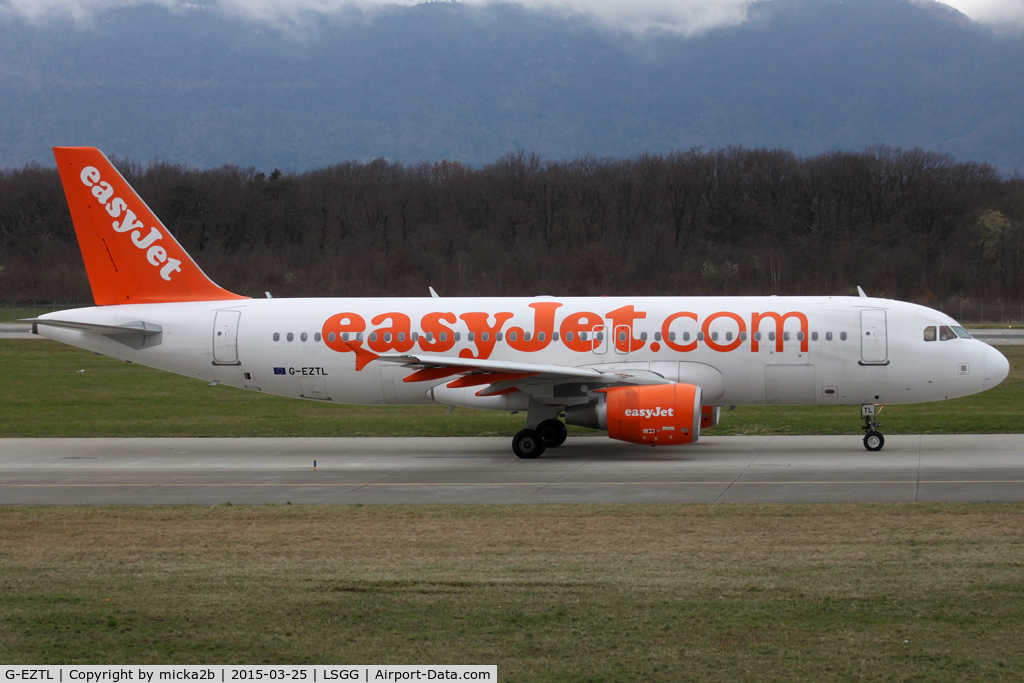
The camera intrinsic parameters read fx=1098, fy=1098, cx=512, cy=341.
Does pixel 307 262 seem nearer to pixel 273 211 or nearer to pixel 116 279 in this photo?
pixel 273 211

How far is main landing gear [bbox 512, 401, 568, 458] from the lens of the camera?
77.6 feet

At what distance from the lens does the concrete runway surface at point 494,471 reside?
18.2 metres

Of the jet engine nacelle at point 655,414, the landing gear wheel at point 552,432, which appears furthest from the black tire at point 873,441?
the landing gear wheel at point 552,432

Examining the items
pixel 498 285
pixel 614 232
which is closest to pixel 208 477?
pixel 498 285

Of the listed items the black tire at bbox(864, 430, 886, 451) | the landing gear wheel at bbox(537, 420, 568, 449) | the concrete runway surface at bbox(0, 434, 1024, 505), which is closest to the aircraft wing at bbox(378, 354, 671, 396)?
the landing gear wheel at bbox(537, 420, 568, 449)

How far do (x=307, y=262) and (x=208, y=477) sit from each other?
238ft

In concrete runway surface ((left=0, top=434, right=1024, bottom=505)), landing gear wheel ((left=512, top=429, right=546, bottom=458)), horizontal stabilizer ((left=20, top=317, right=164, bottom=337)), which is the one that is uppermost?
horizontal stabilizer ((left=20, top=317, right=164, bottom=337))

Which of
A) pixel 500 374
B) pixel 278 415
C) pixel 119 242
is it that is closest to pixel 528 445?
pixel 500 374

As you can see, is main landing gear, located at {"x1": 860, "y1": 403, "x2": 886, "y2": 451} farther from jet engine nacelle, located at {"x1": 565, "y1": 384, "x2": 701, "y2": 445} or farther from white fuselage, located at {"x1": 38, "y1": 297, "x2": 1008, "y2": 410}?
jet engine nacelle, located at {"x1": 565, "y1": 384, "x2": 701, "y2": 445}

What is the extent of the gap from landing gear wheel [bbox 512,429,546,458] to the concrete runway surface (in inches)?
8.7

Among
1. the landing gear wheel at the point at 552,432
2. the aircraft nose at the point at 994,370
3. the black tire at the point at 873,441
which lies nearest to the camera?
the aircraft nose at the point at 994,370

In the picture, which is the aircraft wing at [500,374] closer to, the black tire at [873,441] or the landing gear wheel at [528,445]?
the landing gear wheel at [528,445]

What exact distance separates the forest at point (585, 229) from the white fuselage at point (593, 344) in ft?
162

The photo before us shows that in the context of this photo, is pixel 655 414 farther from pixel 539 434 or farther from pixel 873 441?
pixel 873 441
